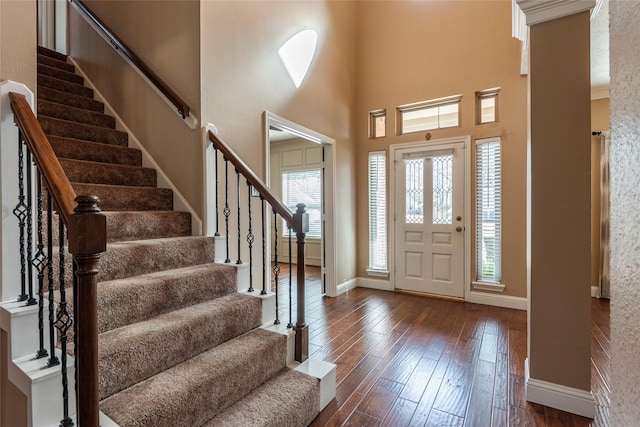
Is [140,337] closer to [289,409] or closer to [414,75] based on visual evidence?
[289,409]

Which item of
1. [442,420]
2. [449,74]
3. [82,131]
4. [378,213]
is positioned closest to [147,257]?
[82,131]

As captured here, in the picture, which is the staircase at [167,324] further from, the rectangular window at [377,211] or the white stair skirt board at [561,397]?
the rectangular window at [377,211]

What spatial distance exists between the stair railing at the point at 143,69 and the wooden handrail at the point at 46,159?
1167mm

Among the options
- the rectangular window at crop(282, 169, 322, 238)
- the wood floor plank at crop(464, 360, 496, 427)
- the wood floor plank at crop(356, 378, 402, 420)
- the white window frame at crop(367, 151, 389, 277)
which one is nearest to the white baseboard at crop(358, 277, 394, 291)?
the white window frame at crop(367, 151, 389, 277)

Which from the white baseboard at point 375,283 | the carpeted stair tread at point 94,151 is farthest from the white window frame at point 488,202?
the carpeted stair tread at point 94,151

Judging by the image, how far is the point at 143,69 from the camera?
2.90 meters

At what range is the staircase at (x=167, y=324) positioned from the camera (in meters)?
1.49

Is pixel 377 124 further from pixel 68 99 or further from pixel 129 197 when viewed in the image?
pixel 68 99

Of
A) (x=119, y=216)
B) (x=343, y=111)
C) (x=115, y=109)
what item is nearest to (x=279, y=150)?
(x=343, y=111)

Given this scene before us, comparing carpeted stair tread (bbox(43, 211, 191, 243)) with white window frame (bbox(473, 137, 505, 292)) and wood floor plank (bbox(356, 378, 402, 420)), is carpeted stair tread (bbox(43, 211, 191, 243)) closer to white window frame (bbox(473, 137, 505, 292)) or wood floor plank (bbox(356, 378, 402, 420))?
wood floor plank (bbox(356, 378, 402, 420))

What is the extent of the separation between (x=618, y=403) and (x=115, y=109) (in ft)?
13.6

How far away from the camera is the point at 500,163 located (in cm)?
395

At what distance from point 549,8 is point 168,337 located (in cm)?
293

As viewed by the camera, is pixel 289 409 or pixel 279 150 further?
pixel 279 150
